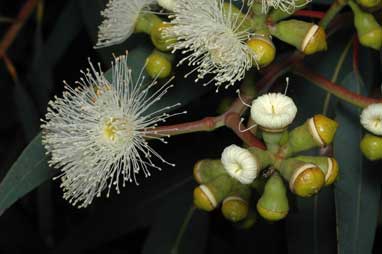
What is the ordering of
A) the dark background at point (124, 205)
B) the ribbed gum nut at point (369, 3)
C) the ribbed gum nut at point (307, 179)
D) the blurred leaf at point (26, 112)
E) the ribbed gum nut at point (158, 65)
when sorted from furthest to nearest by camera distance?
the blurred leaf at point (26, 112) < the dark background at point (124, 205) < the ribbed gum nut at point (158, 65) < the ribbed gum nut at point (369, 3) < the ribbed gum nut at point (307, 179)

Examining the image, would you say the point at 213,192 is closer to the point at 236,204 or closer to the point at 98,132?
the point at 236,204

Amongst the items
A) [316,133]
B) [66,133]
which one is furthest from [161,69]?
[316,133]

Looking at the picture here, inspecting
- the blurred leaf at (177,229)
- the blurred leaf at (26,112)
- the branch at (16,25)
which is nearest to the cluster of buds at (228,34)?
the blurred leaf at (177,229)

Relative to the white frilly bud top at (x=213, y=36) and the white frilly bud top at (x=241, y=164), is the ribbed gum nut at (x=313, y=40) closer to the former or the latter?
the white frilly bud top at (x=213, y=36)

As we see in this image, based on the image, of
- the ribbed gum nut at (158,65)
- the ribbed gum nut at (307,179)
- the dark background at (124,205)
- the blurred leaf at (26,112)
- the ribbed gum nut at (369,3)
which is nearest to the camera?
the ribbed gum nut at (307,179)

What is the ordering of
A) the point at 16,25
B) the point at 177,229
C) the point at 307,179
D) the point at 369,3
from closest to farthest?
the point at 307,179 < the point at 369,3 < the point at 177,229 < the point at 16,25

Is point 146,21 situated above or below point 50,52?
above

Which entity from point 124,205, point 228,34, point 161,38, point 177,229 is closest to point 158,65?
point 161,38

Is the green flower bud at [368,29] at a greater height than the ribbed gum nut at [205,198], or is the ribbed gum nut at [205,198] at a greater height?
the green flower bud at [368,29]
